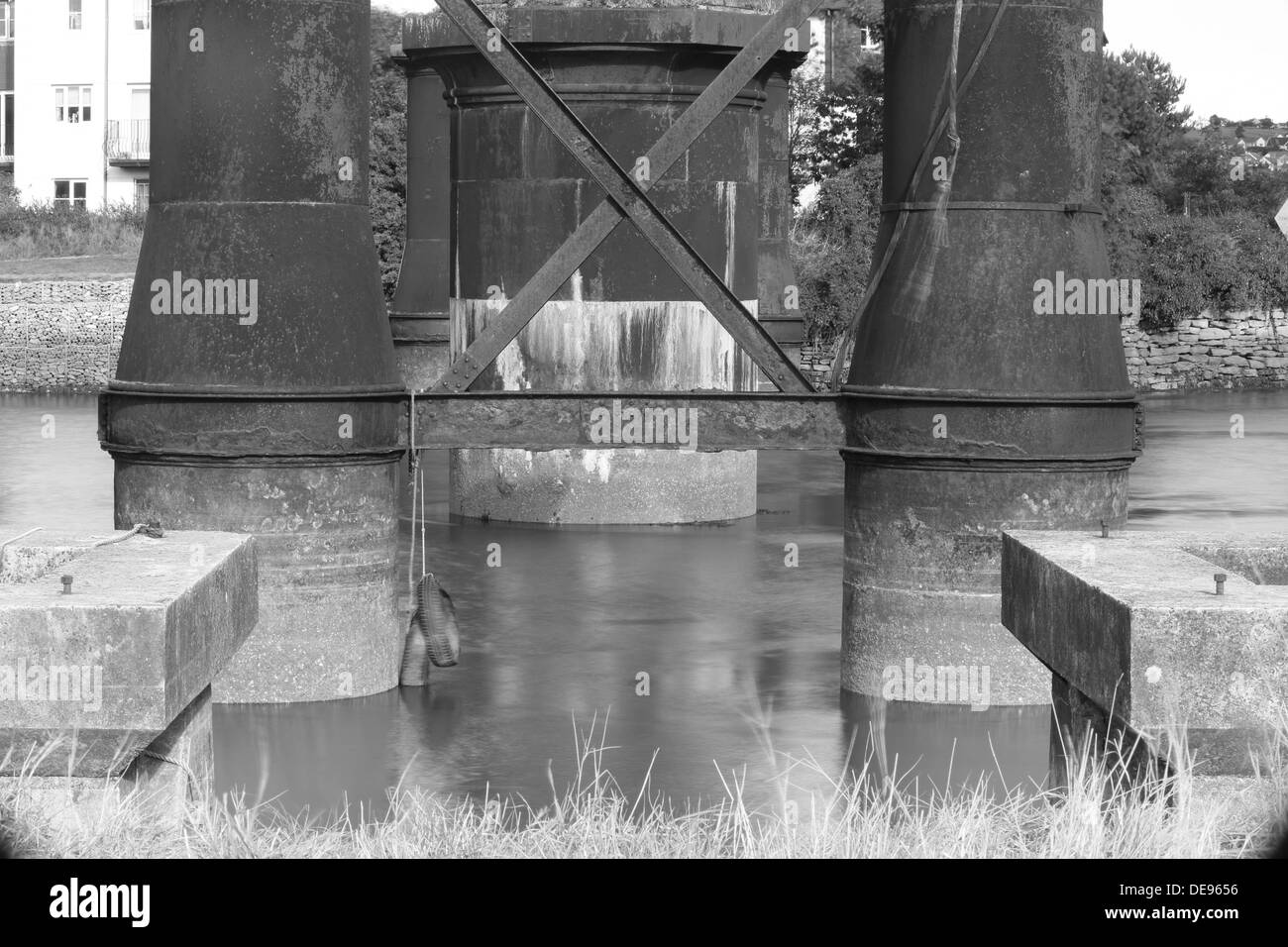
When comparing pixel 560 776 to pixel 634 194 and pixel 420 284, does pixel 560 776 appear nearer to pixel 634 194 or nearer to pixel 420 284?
pixel 634 194

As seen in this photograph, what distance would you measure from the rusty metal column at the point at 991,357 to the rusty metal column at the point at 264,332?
9.33 feet

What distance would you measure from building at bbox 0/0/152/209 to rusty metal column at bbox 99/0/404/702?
2288 inches

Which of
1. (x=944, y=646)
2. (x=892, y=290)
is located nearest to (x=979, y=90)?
(x=892, y=290)

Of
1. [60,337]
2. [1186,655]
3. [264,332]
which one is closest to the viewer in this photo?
[1186,655]

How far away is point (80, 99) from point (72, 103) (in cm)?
32

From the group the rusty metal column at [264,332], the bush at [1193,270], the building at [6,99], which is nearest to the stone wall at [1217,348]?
the bush at [1193,270]

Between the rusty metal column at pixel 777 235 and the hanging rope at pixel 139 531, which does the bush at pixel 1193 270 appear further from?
the hanging rope at pixel 139 531

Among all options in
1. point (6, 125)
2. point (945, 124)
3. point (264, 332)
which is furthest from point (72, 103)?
point (945, 124)

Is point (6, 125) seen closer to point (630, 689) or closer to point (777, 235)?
point (777, 235)

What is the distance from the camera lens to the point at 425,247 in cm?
2770

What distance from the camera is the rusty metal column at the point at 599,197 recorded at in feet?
59.9

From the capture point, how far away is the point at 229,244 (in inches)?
468

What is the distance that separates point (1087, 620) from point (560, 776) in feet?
10.7
